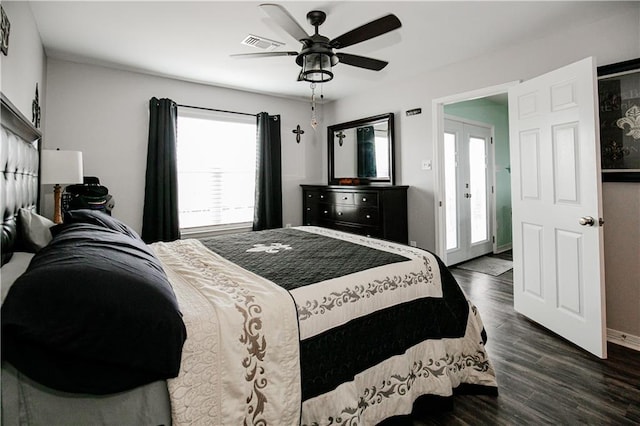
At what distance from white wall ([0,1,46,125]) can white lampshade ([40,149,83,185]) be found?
313mm

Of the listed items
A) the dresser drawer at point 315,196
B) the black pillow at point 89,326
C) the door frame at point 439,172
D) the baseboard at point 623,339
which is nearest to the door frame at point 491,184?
the door frame at point 439,172

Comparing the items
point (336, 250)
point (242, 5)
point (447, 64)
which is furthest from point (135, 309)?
point (447, 64)

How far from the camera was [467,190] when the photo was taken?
5016mm

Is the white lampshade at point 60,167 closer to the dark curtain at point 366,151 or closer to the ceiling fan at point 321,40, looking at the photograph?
the ceiling fan at point 321,40

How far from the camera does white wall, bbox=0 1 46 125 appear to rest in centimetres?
188

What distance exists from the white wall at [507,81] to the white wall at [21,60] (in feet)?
12.0

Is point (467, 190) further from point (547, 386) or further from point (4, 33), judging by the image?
point (4, 33)

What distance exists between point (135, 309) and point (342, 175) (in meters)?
4.40

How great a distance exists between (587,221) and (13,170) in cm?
341

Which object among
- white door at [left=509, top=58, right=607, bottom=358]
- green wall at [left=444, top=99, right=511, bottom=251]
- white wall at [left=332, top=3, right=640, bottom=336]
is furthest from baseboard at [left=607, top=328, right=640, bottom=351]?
green wall at [left=444, top=99, right=511, bottom=251]

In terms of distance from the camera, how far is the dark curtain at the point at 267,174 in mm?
4707

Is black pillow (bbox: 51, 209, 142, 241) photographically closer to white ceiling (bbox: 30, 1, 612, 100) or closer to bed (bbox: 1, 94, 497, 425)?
bed (bbox: 1, 94, 497, 425)

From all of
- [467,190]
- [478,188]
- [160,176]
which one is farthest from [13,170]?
[478,188]

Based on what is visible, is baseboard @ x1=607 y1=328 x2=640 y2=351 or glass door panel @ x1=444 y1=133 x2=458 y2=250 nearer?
baseboard @ x1=607 y1=328 x2=640 y2=351
